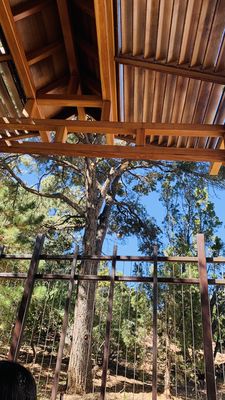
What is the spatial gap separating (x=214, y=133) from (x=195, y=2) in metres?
0.87

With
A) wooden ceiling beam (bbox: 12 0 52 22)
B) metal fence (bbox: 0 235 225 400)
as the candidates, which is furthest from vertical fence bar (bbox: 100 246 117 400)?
wooden ceiling beam (bbox: 12 0 52 22)

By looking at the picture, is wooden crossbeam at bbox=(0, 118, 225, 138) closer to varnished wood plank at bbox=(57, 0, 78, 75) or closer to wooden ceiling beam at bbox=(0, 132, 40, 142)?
wooden ceiling beam at bbox=(0, 132, 40, 142)

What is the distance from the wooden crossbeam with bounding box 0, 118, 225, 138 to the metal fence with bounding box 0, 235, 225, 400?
0.87 m

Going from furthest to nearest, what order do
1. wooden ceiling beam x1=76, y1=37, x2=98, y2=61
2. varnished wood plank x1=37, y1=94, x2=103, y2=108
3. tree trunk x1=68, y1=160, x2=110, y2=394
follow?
tree trunk x1=68, y1=160, x2=110, y2=394 → wooden ceiling beam x1=76, y1=37, x2=98, y2=61 → varnished wood plank x1=37, y1=94, x2=103, y2=108

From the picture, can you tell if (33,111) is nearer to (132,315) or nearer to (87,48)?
(87,48)

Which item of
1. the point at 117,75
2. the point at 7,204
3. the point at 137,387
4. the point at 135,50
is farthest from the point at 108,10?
the point at 137,387

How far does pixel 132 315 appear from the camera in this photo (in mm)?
7035

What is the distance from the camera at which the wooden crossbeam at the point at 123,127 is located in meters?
2.26

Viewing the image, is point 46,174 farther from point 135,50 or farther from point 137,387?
point 135,50

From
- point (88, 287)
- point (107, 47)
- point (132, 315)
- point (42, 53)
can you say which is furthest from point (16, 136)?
point (132, 315)

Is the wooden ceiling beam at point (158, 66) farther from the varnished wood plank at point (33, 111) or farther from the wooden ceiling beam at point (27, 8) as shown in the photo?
the varnished wood plank at point (33, 111)

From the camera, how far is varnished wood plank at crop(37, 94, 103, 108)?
2464 mm

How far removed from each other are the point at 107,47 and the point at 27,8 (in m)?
0.66

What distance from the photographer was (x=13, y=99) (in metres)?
2.64
